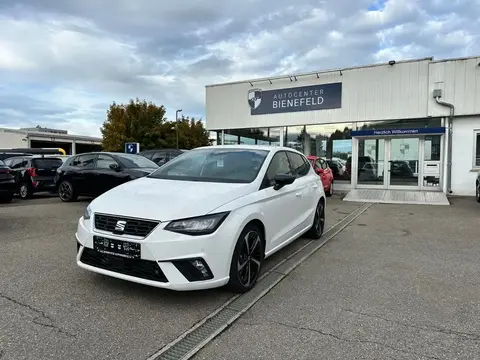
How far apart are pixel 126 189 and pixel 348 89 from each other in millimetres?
13761

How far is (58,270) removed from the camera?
4.63 metres

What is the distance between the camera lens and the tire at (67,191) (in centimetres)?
1139

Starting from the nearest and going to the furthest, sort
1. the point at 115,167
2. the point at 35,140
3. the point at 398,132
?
the point at 115,167 < the point at 398,132 < the point at 35,140

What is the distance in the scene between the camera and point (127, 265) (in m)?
3.56

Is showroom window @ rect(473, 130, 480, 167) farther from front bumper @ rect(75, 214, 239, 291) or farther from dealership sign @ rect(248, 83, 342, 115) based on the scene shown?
front bumper @ rect(75, 214, 239, 291)

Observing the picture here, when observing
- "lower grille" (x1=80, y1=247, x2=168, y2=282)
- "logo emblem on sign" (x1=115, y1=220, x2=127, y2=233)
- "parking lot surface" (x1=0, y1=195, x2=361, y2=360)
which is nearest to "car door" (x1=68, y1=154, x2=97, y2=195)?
"parking lot surface" (x1=0, y1=195, x2=361, y2=360)

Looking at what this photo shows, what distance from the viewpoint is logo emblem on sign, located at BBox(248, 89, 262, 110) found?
18266 millimetres

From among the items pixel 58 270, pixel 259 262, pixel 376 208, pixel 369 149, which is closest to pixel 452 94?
pixel 369 149

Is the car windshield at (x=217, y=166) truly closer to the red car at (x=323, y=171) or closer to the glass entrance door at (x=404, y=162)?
the red car at (x=323, y=171)

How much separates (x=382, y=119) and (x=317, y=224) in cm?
1032

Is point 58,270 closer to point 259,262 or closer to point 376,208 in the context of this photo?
point 259,262

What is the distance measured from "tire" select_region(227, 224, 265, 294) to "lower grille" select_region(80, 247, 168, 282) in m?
0.73

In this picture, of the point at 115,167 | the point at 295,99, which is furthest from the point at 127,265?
the point at 295,99

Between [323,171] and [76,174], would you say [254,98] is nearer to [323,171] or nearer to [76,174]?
[323,171]
